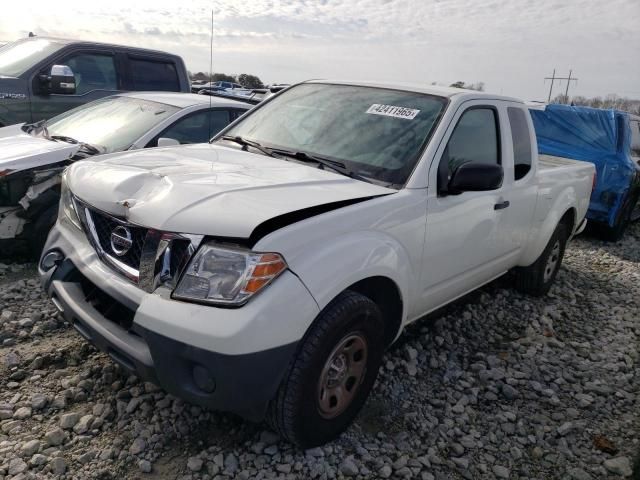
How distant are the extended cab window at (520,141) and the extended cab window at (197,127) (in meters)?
2.83

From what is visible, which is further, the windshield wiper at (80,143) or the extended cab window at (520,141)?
the windshield wiper at (80,143)

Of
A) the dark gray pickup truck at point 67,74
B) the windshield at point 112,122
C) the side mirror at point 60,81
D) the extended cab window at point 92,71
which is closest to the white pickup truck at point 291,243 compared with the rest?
the windshield at point 112,122

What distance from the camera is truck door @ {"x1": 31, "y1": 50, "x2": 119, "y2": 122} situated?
247 inches

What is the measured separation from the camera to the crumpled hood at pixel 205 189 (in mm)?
2242

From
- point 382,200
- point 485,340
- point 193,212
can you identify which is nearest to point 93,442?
point 193,212

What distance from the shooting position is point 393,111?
3320mm

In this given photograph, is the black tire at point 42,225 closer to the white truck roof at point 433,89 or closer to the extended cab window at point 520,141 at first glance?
the white truck roof at point 433,89

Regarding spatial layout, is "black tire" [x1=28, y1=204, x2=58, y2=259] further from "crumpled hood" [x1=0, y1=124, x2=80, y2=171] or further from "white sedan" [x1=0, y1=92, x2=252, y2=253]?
"crumpled hood" [x1=0, y1=124, x2=80, y2=171]

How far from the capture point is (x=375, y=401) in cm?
316

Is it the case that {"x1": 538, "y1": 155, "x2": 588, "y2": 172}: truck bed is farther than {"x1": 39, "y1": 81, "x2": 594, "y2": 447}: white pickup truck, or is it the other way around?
{"x1": 538, "y1": 155, "x2": 588, "y2": 172}: truck bed

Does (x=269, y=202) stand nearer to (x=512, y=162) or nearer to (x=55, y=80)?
(x=512, y=162)

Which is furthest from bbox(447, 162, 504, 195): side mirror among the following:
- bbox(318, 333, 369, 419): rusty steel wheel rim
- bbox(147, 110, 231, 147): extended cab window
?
bbox(147, 110, 231, 147): extended cab window

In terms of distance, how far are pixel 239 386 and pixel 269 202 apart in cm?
80

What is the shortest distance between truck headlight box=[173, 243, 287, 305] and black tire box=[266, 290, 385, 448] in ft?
1.15
